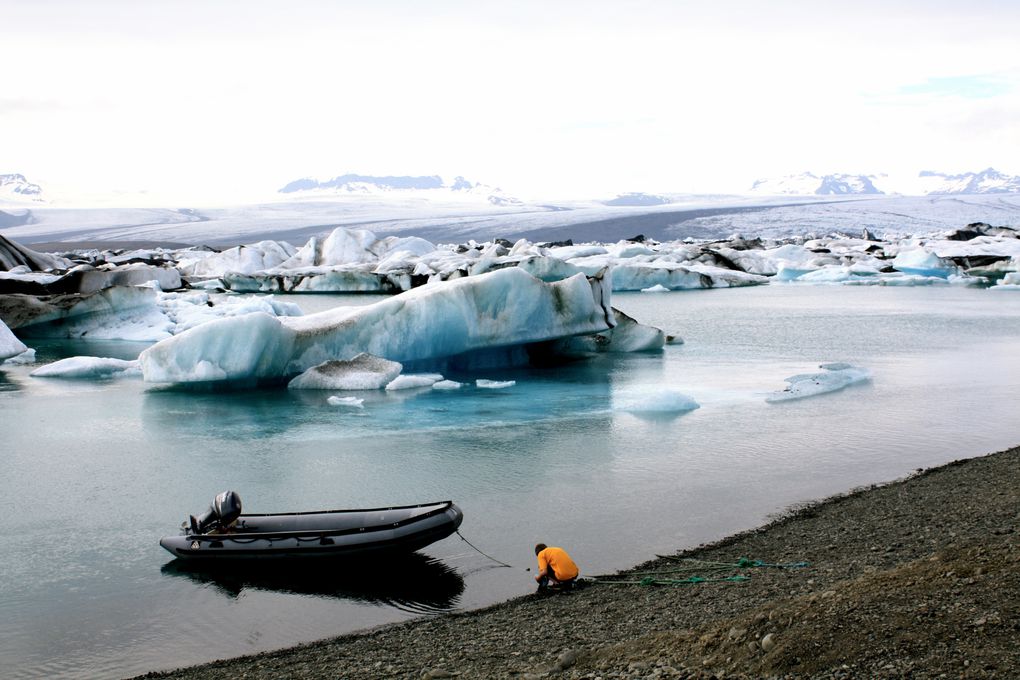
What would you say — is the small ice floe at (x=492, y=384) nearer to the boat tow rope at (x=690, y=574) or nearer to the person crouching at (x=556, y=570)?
the boat tow rope at (x=690, y=574)

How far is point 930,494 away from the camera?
21.7 ft

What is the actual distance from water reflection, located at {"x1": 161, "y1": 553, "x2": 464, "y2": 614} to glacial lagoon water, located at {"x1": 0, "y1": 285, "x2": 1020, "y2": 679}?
18mm

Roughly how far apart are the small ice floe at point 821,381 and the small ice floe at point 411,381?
427cm

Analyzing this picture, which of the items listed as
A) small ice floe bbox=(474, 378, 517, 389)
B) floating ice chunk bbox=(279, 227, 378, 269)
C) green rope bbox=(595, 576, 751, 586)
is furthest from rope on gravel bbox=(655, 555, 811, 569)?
floating ice chunk bbox=(279, 227, 378, 269)

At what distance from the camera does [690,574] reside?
5.41 m

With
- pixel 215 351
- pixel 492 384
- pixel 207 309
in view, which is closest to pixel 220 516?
Answer: pixel 215 351

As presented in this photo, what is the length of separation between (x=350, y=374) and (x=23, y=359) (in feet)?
21.3

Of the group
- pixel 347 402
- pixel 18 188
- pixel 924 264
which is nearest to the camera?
pixel 347 402

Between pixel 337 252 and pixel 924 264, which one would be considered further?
pixel 337 252

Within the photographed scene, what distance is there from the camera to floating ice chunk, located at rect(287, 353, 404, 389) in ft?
39.2

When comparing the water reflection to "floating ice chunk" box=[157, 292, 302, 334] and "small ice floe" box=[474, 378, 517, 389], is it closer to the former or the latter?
"small ice floe" box=[474, 378, 517, 389]

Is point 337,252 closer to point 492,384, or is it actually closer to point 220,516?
point 492,384

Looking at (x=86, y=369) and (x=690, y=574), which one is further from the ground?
(x=86, y=369)

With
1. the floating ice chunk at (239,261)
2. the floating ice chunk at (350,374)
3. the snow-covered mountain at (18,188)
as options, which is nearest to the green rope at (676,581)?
the floating ice chunk at (350,374)
